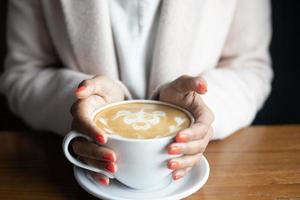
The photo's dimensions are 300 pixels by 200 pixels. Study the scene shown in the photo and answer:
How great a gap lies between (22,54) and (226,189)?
477mm

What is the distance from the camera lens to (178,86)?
0.65 metres

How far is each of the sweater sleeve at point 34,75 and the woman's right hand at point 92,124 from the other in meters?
0.11

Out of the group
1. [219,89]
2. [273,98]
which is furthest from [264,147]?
[273,98]

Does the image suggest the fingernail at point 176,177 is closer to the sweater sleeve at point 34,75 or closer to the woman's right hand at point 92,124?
the woman's right hand at point 92,124

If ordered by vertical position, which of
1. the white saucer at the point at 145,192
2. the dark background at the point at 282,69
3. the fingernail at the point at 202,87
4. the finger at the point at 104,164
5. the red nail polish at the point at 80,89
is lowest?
the dark background at the point at 282,69

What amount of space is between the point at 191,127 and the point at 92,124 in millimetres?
120

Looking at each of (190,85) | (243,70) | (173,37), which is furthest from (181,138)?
(243,70)

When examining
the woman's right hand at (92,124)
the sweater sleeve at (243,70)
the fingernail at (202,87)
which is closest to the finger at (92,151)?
the woman's right hand at (92,124)

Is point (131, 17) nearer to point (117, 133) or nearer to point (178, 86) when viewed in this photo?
point (178, 86)

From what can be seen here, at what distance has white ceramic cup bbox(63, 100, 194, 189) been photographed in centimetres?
52

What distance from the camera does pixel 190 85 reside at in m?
0.61

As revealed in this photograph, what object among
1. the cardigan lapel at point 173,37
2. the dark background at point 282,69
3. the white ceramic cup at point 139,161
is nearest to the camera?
the white ceramic cup at point 139,161

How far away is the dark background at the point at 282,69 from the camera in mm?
1037

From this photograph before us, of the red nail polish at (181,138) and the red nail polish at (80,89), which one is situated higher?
the red nail polish at (80,89)
